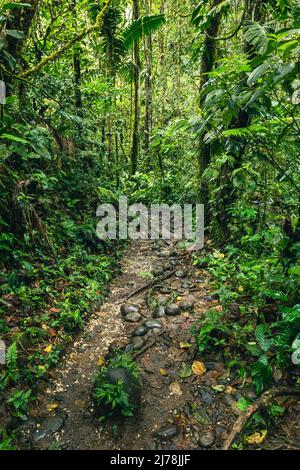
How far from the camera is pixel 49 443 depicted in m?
3.08

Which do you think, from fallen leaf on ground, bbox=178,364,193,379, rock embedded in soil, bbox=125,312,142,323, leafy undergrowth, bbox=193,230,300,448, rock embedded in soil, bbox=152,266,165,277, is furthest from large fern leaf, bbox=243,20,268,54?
rock embedded in soil, bbox=152,266,165,277

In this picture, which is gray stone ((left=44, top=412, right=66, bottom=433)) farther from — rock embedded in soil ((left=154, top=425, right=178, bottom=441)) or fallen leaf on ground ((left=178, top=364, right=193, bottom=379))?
fallen leaf on ground ((left=178, top=364, right=193, bottom=379))

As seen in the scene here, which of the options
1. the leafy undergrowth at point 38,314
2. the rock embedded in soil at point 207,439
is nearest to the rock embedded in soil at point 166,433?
the rock embedded in soil at point 207,439

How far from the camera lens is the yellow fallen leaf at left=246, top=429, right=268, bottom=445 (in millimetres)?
2846

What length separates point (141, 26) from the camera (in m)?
7.39

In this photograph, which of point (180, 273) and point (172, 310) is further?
point (180, 273)

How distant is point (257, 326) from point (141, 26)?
6804 mm

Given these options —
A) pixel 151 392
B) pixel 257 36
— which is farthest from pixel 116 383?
pixel 257 36

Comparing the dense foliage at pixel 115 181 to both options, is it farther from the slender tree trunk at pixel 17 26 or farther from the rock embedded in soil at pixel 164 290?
the rock embedded in soil at pixel 164 290

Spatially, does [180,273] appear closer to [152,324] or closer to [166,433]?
[152,324]

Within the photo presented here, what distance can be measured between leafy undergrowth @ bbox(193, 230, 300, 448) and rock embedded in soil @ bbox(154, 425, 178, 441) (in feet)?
2.10

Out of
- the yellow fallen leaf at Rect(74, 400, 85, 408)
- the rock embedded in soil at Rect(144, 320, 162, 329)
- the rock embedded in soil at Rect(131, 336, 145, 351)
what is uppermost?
the rock embedded in soil at Rect(144, 320, 162, 329)
